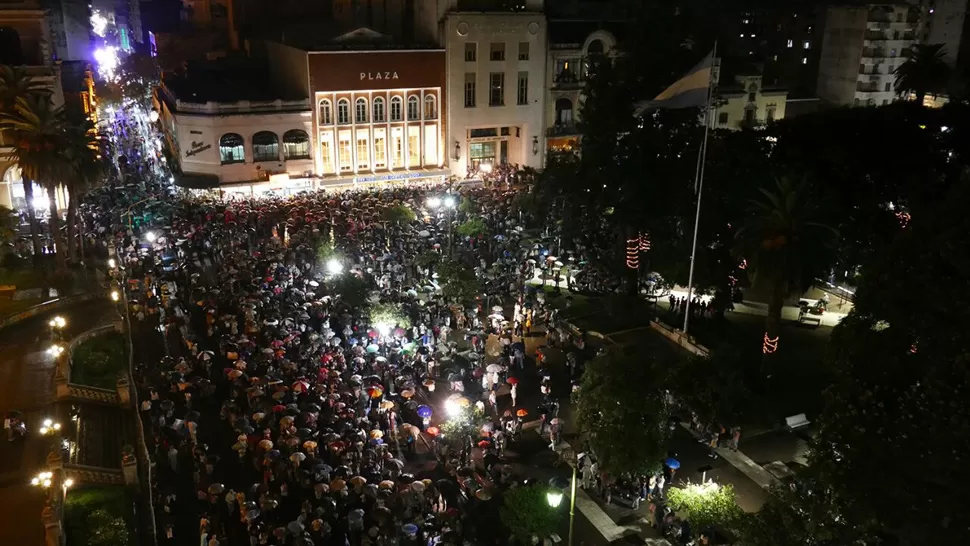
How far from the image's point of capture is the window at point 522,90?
A: 6631 centimetres

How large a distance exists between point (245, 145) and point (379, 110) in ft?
37.3

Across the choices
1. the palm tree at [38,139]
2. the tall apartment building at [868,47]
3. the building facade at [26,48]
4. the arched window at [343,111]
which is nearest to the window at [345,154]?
the arched window at [343,111]

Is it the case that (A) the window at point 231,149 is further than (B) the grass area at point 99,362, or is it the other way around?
(A) the window at point 231,149

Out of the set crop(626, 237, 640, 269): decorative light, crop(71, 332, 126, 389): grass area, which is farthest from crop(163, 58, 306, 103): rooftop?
crop(626, 237, 640, 269): decorative light

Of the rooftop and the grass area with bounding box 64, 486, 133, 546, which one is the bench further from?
the rooftop

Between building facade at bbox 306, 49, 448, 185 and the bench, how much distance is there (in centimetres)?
4168

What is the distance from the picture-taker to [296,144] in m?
60.3

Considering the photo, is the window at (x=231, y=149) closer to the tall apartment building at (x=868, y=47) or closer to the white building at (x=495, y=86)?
the white building at (x=495, y=86)

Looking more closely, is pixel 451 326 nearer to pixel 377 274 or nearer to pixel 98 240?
pixel 377 274

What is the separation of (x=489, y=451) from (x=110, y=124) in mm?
69262

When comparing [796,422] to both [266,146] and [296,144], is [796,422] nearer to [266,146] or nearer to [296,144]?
[296,144]

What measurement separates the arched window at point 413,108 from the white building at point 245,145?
28.1 ft

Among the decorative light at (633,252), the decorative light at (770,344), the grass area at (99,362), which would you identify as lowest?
the grass area at (99,362)

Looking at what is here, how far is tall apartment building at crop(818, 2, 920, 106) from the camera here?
77.4 metres
